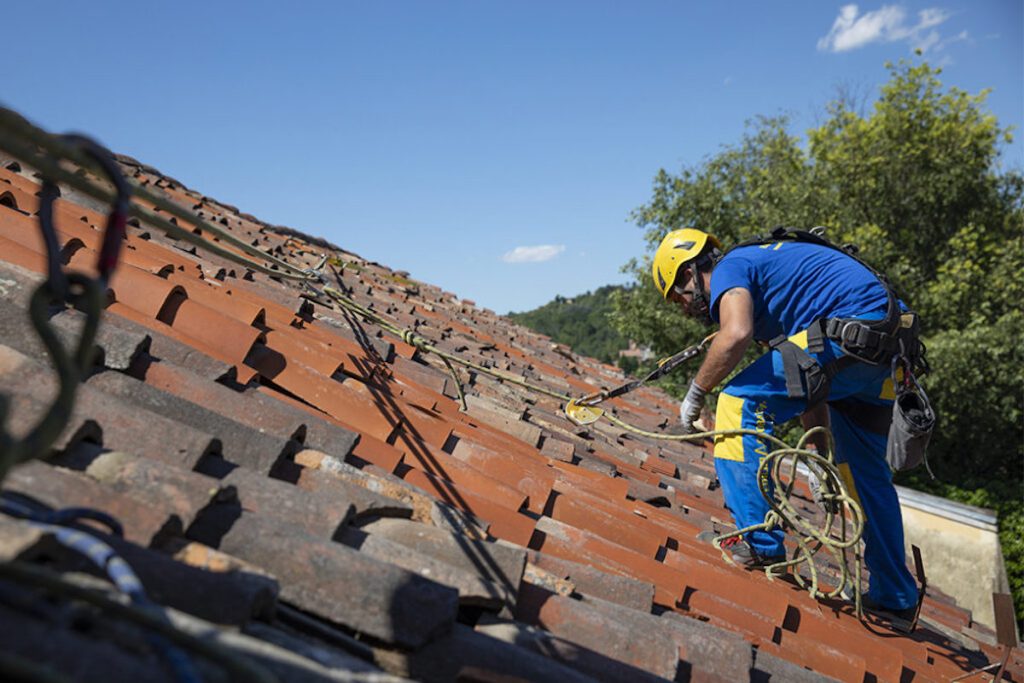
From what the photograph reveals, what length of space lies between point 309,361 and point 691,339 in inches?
652

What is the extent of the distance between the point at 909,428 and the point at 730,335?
3.36 feet

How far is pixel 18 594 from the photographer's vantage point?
97 centimetres

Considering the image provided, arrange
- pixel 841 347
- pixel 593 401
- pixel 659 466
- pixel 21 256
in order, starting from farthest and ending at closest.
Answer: pixel 659 466 < pixel 593 401 < pixel 841 347 < pixel 21 256

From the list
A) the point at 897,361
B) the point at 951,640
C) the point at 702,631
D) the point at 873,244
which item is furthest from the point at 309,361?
the point at 873,244

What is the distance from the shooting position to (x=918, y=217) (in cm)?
1881

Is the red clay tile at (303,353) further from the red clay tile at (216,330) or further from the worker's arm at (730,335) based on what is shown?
the worker's arm at (730,335)

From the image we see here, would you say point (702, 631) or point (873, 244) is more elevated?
point (873, 244)

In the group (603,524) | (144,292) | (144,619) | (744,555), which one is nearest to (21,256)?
(144,292)

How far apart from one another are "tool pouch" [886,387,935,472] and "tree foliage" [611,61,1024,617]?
13874mm

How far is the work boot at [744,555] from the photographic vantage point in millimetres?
3027

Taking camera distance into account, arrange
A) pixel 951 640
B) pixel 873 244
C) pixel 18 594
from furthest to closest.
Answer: pixel 873 244 < pixel 951 640 < pixel 18 594

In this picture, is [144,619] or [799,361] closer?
[144,619]

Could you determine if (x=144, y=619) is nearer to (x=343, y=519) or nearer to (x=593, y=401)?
(x=343, y=519)

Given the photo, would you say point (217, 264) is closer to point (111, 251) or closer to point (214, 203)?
point (111, 251)
